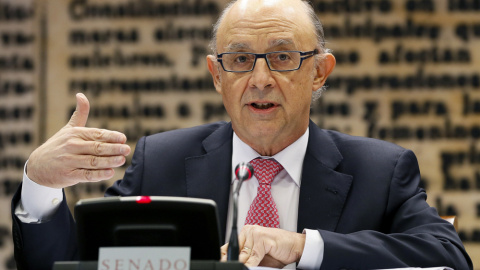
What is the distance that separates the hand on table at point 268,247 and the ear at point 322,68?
1100 mm

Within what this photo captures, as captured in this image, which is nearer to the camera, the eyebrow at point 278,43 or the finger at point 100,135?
the finger at point 100,135

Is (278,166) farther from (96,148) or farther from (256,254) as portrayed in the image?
(96,148)

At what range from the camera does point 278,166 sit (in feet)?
9.83

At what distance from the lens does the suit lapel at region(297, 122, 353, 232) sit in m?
2.82

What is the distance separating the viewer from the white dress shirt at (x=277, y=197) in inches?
93.3

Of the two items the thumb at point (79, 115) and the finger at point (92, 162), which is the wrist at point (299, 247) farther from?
the thumb at point (79, 115)

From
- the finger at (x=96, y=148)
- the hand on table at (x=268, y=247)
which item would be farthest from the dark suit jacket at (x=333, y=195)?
the finger at (x=96, y=148)

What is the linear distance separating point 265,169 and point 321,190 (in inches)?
11.3

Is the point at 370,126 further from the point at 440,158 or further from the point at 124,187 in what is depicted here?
the point at 124,187

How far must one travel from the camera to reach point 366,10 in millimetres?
5207

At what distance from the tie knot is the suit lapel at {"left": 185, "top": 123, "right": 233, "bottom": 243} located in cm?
14

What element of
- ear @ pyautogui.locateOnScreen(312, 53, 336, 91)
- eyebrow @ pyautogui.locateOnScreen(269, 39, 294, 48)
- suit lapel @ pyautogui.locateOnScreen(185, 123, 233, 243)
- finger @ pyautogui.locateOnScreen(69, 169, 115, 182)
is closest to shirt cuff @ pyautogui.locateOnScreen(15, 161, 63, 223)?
finger @ pyautogui.locateOnScreen(69, 169, 115, 182)

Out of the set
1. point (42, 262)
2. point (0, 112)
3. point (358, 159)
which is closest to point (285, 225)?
point (358, 159)

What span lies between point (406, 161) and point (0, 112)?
3.73 meters
